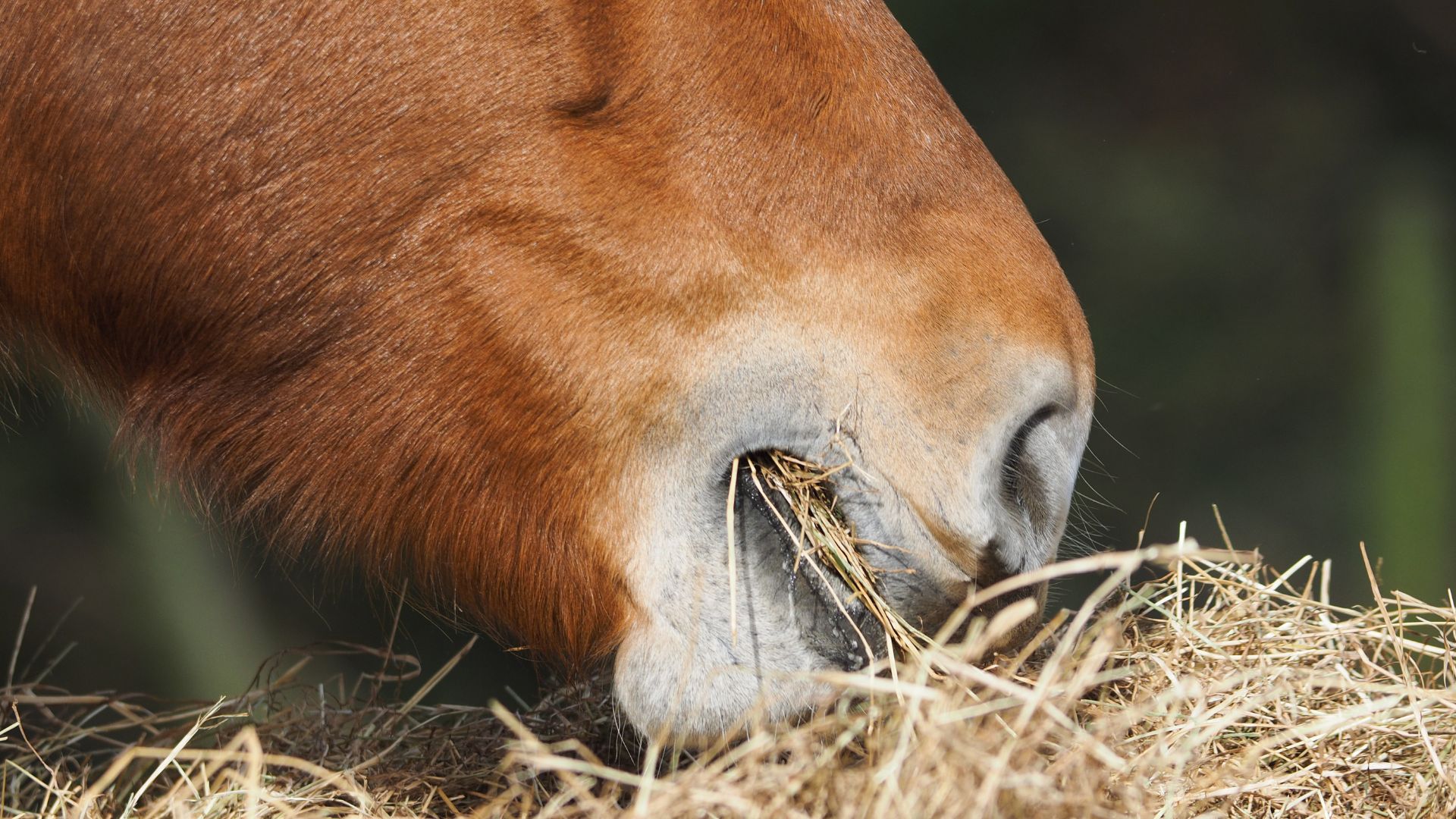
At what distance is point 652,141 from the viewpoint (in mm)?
1057

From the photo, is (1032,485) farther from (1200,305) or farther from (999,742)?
(1200,305)

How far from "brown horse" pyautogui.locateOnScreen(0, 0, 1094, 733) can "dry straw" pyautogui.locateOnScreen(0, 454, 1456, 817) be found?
0.42 feet

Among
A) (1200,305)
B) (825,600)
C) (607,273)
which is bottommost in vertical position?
(1200,305)

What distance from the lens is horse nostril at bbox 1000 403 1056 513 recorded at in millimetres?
1045

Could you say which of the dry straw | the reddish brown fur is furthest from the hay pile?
the reddish brown fur

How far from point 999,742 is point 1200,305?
177cm

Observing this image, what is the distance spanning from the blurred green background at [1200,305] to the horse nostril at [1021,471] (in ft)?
4.28

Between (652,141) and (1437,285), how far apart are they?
1748 millimetres

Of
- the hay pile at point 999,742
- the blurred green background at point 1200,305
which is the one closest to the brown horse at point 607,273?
the hay pile at point 999,742

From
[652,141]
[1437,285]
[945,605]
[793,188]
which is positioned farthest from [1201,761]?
[1437,285]

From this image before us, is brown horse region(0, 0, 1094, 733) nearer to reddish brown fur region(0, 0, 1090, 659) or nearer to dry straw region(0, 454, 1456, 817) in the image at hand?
reddish brown fur region(0, 0, 1090, 659)

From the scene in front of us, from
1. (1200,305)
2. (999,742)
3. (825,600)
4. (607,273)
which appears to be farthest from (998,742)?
(1200,305)

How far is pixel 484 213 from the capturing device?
105 cm

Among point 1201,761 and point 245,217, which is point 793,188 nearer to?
point 245,217
